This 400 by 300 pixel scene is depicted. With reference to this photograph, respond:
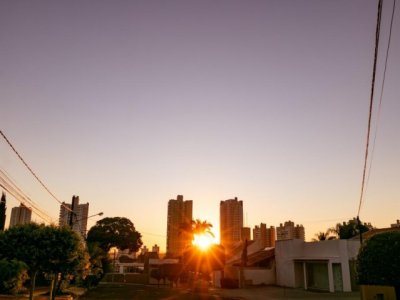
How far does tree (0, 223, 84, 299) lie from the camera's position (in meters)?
21.6

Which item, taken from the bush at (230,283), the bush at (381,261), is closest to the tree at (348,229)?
the bush at (230,283)

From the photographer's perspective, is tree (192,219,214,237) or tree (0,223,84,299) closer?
tree (0,223,84,299)

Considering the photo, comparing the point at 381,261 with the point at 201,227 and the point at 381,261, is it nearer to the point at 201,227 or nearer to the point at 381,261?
the point at 381,261

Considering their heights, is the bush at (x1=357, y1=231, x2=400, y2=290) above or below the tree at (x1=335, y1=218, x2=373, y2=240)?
below

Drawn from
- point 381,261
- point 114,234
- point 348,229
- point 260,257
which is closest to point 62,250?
point 381,261

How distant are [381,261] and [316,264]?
33.1m

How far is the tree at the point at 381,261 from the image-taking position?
16.1 meters

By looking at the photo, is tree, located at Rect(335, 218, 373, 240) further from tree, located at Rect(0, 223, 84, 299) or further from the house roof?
tree, located at Rect(0, 223, 84, 299)

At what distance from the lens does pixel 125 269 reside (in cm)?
11150

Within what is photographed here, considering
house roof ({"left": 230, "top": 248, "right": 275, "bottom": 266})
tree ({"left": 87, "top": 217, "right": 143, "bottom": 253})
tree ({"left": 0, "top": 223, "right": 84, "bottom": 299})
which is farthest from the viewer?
tree ({"left": 87, "top": 217, "right": 143, "bottom": 253})

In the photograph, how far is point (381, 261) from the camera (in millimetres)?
16578

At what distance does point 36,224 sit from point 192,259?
1606 inches

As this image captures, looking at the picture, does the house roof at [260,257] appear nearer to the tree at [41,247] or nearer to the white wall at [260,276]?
the white wall at [260,276]

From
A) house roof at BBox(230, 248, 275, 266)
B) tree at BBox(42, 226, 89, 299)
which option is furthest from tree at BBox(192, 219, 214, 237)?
tree at BBox(42, 226, 89, 299)
